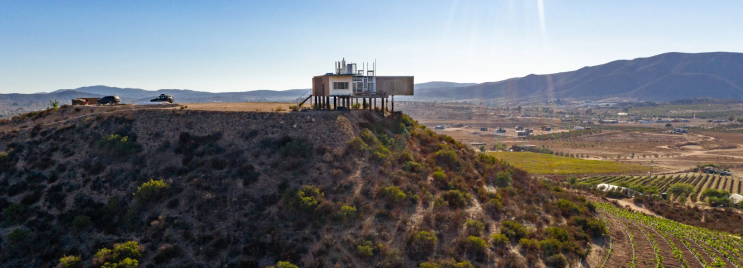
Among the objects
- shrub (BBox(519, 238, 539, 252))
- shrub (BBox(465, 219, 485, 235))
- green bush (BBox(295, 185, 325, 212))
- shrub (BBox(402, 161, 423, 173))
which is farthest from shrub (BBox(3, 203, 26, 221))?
shrub (BBox(519, 238, 539, 252))

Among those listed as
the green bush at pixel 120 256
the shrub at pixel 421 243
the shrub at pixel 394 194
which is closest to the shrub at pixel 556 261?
the shrub at pixel 421 243

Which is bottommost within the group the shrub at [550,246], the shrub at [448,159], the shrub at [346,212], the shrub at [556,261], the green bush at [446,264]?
the shrub at [556,261]

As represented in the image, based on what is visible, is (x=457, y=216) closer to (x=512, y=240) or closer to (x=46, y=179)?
(x=512, y=240)

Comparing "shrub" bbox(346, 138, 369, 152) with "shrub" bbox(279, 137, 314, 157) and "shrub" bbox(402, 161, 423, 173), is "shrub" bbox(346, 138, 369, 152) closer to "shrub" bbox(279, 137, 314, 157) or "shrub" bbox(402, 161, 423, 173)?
"shrub" bbox(279, 137, 314, 157)

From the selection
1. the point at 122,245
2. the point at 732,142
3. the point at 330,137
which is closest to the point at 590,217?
the point at 330,137

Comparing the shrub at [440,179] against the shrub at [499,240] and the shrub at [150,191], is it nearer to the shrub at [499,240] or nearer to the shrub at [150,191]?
the shrub at [499,240]
